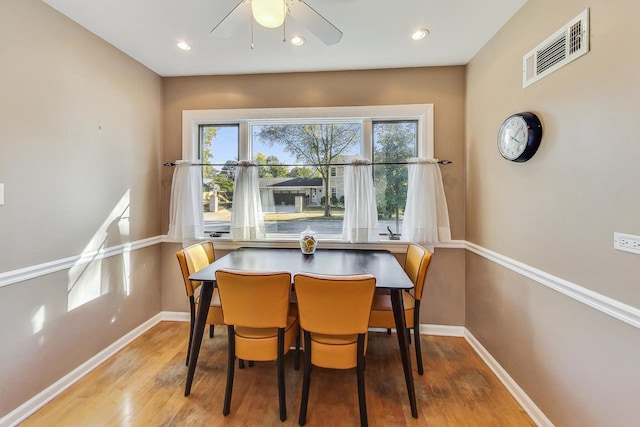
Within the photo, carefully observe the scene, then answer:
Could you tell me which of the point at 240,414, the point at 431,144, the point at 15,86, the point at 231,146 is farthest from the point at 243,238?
the point at 431,144

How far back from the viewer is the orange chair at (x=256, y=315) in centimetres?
161

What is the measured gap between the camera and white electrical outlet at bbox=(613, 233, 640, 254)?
1121 millimetres

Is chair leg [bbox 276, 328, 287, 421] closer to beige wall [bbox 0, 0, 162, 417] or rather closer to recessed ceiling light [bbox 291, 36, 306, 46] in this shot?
beige wall [bbox 0, 0, 162, 417]

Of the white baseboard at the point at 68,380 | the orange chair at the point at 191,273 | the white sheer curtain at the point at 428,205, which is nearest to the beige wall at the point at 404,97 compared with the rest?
the white sheer curtain at the point at 428,205

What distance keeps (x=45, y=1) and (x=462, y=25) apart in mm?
2982

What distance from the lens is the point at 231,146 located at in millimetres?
3070

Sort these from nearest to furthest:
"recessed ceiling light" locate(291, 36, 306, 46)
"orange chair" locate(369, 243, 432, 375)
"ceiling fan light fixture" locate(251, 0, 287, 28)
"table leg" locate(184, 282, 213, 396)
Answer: "ceiling fan light fixture" locate(251, 0, 287, 28) → "table leg" locate(184, 282, 213, 396) → "orange chair" locate(369, 243, 432, 375) → "recessed ceiling light" locate(291, 36, 306, 46)

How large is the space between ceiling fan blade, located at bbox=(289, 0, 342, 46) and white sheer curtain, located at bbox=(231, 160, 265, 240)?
1515mm

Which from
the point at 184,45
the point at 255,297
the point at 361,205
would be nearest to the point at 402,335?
the point at 255,297

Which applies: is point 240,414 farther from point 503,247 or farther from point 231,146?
point 231,146

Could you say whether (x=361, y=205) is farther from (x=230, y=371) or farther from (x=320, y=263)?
(x=230, y=371)

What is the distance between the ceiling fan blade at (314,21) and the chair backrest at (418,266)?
1.64m

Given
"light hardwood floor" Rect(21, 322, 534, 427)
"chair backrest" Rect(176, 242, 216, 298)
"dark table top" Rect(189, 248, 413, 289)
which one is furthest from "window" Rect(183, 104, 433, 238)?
"light hardwood floor" Rect(21, 322, 534, 427)

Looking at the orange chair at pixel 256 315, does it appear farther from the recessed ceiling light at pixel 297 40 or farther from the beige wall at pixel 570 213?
the recessed ceiling light at pixel 297 40
